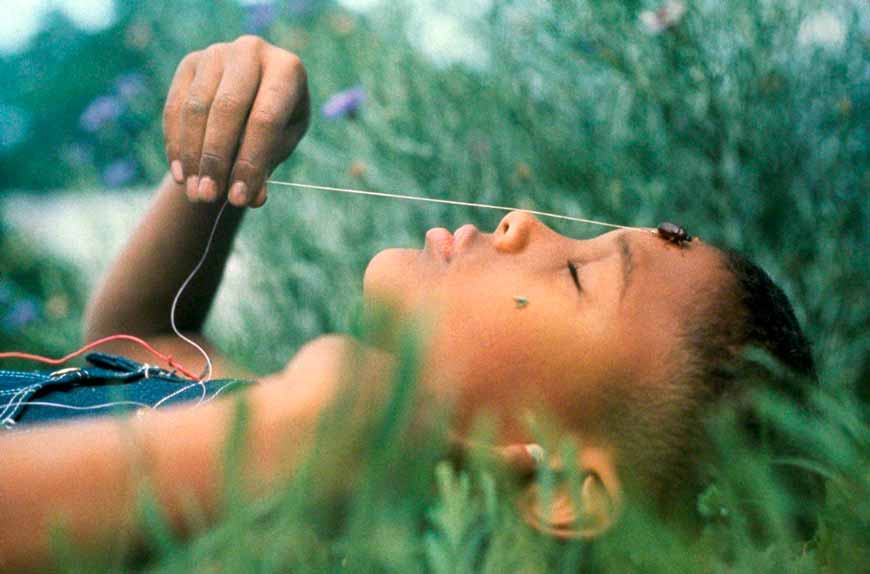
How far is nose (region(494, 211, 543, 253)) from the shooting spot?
4.46ft

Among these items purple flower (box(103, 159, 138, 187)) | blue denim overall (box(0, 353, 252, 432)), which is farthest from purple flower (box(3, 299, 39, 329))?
blue denim overall (box(0, 353, 252, 432))

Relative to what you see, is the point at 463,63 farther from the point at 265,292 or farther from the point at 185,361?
the point at 185,361

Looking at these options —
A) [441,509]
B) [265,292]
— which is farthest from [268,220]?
[441,509]

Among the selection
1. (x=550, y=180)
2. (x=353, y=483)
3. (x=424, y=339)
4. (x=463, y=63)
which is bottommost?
(x=353, y=483)

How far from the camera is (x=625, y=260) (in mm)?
1351

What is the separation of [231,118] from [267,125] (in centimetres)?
5

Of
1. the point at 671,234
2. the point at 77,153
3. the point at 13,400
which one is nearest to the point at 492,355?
the point at 671,234

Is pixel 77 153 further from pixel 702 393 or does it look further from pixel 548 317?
pixel 702 393

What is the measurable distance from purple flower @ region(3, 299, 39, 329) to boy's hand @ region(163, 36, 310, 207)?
5.63 feet

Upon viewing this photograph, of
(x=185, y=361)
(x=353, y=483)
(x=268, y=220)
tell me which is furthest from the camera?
(x=268, y=220)

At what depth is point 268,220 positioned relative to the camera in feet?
8.83

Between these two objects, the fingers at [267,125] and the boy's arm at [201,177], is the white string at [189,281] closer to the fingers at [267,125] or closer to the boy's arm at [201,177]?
the boy's arm at [201,177]

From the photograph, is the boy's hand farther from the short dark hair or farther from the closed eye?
the short dark hair

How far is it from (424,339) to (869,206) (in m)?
1.82
